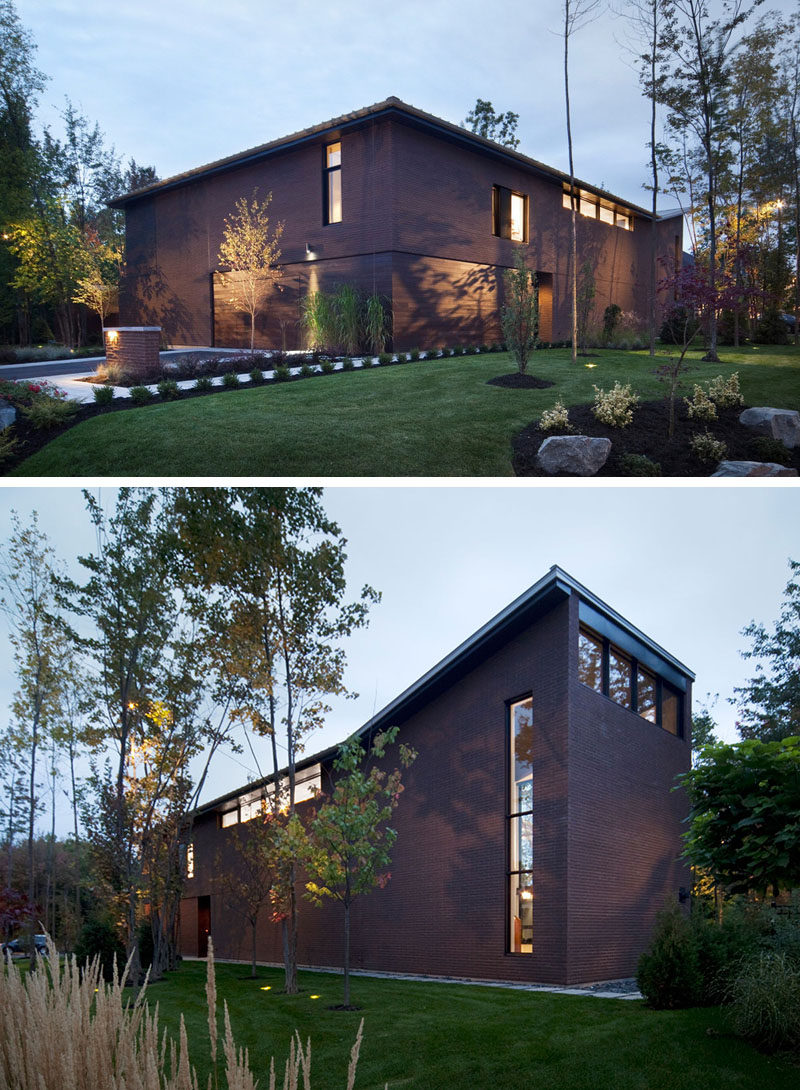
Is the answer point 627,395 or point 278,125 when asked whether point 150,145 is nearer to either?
point 278,125

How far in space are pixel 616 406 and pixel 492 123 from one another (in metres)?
3.07

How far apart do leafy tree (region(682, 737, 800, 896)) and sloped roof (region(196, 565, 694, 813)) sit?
3.68 m

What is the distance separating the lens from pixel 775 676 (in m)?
22.5

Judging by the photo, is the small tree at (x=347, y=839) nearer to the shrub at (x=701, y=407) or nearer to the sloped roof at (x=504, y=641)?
the sloped roof at (x=504, y=641)

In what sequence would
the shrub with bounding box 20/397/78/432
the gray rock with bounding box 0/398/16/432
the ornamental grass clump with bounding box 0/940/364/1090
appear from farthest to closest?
the shrub with bounding box 20/397/78/432
the gray rock with bounding box 0/398/16/432
the ornamental grass clump with bounding box 0/940/364/1090

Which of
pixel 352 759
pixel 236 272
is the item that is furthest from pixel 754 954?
pixel 236 272

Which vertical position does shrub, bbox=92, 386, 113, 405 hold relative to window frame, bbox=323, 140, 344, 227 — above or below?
below

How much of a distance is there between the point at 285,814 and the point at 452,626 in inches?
161

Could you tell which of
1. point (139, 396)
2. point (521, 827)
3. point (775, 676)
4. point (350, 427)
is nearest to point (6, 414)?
point (139, 396)

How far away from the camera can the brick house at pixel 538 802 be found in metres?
10.4

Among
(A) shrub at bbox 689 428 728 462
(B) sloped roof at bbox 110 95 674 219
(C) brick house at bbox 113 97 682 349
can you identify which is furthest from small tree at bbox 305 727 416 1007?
(B) sloped roof at bbox 110 95 674 219

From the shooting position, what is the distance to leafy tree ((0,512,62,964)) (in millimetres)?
13320

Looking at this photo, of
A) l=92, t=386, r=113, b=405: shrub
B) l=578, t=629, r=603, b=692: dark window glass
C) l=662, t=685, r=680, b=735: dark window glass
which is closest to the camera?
l=92, t=386, r=113, b=405: shrub

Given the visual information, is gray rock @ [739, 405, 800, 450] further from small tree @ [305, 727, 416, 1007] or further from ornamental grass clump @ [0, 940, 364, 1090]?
ornamental grass clump @ [0, 940, 364, 1090]
